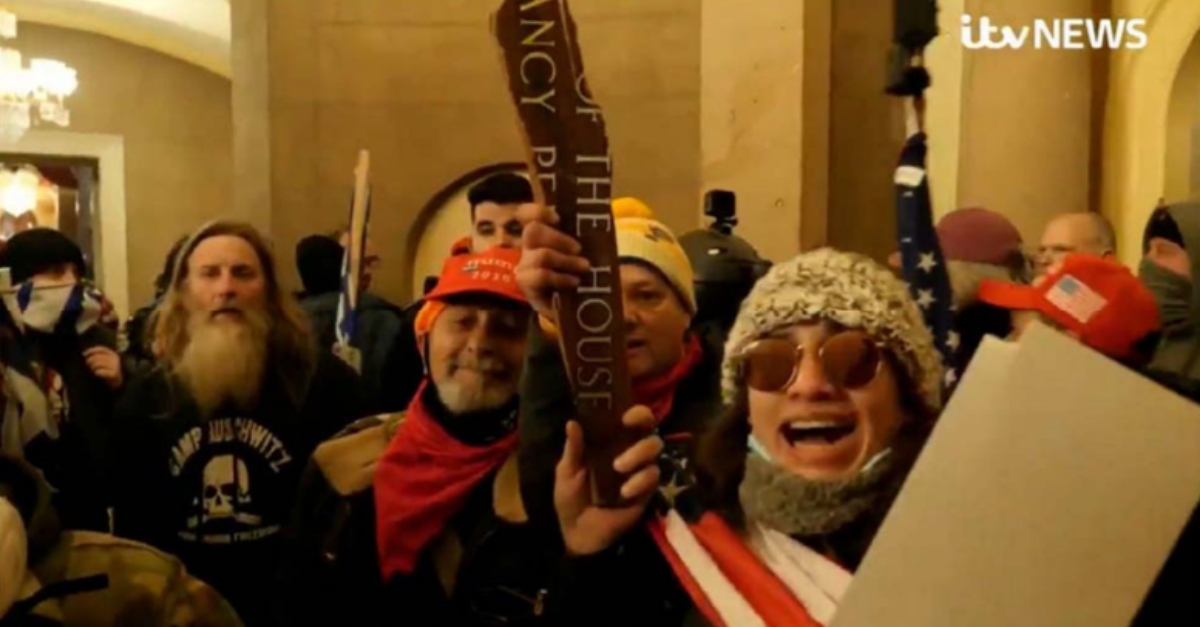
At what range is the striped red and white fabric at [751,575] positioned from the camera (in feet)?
4.36

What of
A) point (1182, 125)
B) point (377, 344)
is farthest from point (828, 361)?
point (1182, 125)

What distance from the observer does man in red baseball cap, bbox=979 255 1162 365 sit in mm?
2035

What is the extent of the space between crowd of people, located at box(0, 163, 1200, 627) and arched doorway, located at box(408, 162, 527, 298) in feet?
9.04

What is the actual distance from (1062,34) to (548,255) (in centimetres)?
370

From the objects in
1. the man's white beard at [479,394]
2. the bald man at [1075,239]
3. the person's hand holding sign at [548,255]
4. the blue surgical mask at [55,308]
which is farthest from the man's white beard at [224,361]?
the bald man at [1075,239]

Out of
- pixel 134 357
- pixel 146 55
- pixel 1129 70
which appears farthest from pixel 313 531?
pixel 146 55

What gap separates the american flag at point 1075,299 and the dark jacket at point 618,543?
1.77 ft

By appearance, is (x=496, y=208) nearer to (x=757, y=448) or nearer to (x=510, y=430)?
(x=510, y=430)

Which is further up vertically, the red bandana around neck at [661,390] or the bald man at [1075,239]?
the bald man at [1075,239]

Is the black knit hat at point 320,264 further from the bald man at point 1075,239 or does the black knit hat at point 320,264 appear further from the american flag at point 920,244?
A: the american flag at point 920,244

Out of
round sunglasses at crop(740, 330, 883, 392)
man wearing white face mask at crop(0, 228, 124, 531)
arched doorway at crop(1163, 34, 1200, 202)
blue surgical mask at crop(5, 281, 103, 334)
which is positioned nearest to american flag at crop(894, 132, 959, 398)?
round sunglasses at crop(740, 330, 883, 392)

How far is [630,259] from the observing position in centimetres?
211

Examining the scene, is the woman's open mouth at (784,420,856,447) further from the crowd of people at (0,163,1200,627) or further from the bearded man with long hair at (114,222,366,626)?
the bearded man with long hair at (114,222,366,626)

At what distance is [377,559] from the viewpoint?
2.10m
